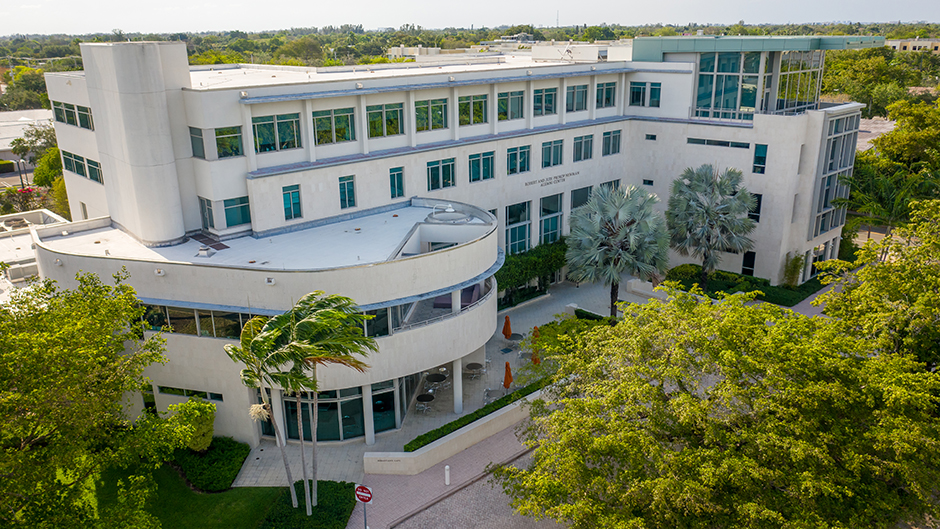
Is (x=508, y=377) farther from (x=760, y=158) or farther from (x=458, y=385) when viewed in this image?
(x=760, y=158)

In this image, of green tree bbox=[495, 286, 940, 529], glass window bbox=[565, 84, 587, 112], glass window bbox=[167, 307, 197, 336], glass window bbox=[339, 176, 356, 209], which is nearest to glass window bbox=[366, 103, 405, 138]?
glass window bbox=[339, 176, 356, 209]

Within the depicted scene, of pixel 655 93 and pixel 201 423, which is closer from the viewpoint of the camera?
pixel 201 423

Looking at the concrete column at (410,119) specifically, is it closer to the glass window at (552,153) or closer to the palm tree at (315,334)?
the glass window at (552,153)

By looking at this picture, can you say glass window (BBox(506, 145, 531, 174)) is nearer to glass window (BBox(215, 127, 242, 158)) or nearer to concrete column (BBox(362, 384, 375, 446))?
glass window (BBox(215, 127, 242, 158))

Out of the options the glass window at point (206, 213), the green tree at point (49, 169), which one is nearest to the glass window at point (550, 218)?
the glass window at point (206, 213)

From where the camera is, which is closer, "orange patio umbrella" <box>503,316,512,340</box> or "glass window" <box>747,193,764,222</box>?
"orange patio umbrella" <box>503,316,512,340</box>

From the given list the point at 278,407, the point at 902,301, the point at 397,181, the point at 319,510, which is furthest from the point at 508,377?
the point at 902,301
